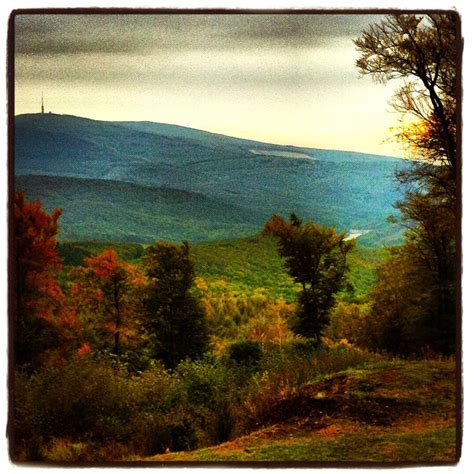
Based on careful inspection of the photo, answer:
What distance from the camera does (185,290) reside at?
964cm

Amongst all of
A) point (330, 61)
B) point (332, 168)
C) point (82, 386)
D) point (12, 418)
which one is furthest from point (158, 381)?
point (330, 61)

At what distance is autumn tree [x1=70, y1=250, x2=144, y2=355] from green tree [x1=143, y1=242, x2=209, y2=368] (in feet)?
0.42

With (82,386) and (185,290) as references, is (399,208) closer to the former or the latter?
(185,290)

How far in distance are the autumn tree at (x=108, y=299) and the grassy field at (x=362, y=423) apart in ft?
3.55

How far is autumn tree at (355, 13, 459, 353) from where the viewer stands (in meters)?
9.55

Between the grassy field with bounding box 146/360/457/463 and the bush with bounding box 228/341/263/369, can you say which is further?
the bush with bounding box 228/341/263/369

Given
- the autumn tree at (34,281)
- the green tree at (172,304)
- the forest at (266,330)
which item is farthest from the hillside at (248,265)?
the autumn tree at (34,281)

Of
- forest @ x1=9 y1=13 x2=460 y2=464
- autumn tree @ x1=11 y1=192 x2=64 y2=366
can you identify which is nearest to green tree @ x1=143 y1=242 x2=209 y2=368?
forest @ x1=9 y1=13 x2=460 y2=464

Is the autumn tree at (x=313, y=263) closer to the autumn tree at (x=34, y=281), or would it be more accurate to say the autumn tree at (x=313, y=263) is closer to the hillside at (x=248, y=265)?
the hillside at (x=248, y=265)

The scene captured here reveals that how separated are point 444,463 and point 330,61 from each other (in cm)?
346

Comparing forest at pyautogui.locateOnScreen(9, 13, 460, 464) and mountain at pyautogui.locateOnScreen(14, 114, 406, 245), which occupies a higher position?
mountain at pyautogui.locateOnScreen(14, 114, 406, 245)

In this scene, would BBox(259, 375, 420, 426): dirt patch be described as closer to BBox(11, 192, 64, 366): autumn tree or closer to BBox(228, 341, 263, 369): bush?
BBox(228, 341, 263, 369): bush

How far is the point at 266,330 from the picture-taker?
9664 mm

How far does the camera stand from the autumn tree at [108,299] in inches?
377
